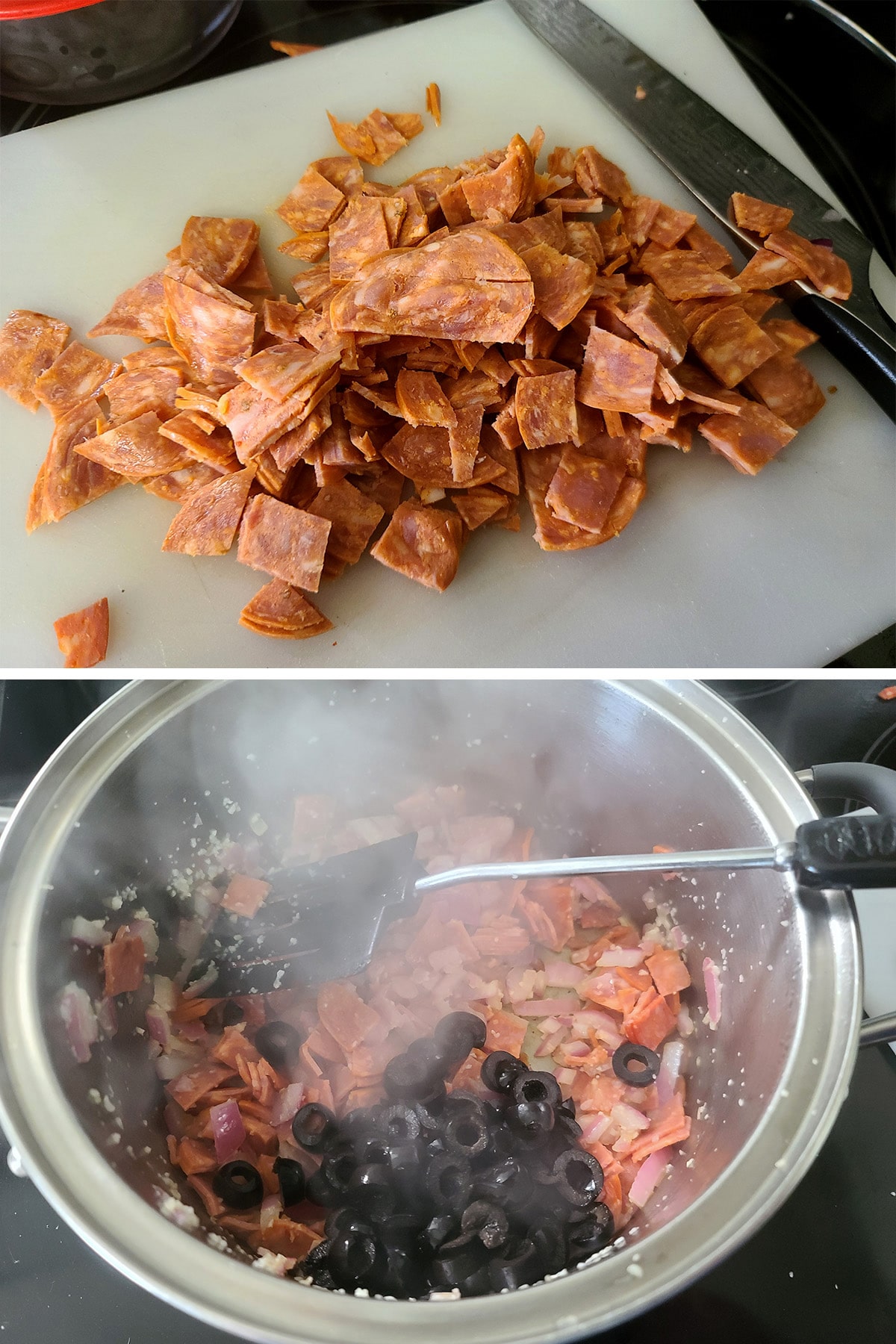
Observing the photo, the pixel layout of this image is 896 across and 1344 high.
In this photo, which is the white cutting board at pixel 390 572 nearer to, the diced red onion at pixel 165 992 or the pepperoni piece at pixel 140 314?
the pepperoni piece at pixel 140 314

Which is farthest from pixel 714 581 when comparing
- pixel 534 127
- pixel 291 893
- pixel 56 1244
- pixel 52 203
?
pixel 52 203

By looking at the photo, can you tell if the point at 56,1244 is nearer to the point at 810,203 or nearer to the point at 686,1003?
the point at 686,1003

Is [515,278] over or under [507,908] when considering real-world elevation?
over

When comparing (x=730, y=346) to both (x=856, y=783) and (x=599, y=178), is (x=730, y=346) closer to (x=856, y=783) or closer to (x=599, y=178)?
(x=599, y=178)

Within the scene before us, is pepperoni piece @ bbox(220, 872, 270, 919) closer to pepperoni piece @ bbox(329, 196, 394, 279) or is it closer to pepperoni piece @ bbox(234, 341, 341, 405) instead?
pepperoni piece @ bbox(234, 341, 341, 405)

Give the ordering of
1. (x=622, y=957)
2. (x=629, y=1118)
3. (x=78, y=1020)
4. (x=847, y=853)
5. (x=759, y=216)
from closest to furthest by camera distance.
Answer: (x=847, y=853) < (x=78, y=1020) < (x=629, y=1118) < (x=622, y=957) < (x=759, y=216)

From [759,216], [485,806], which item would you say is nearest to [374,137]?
[759,216]
